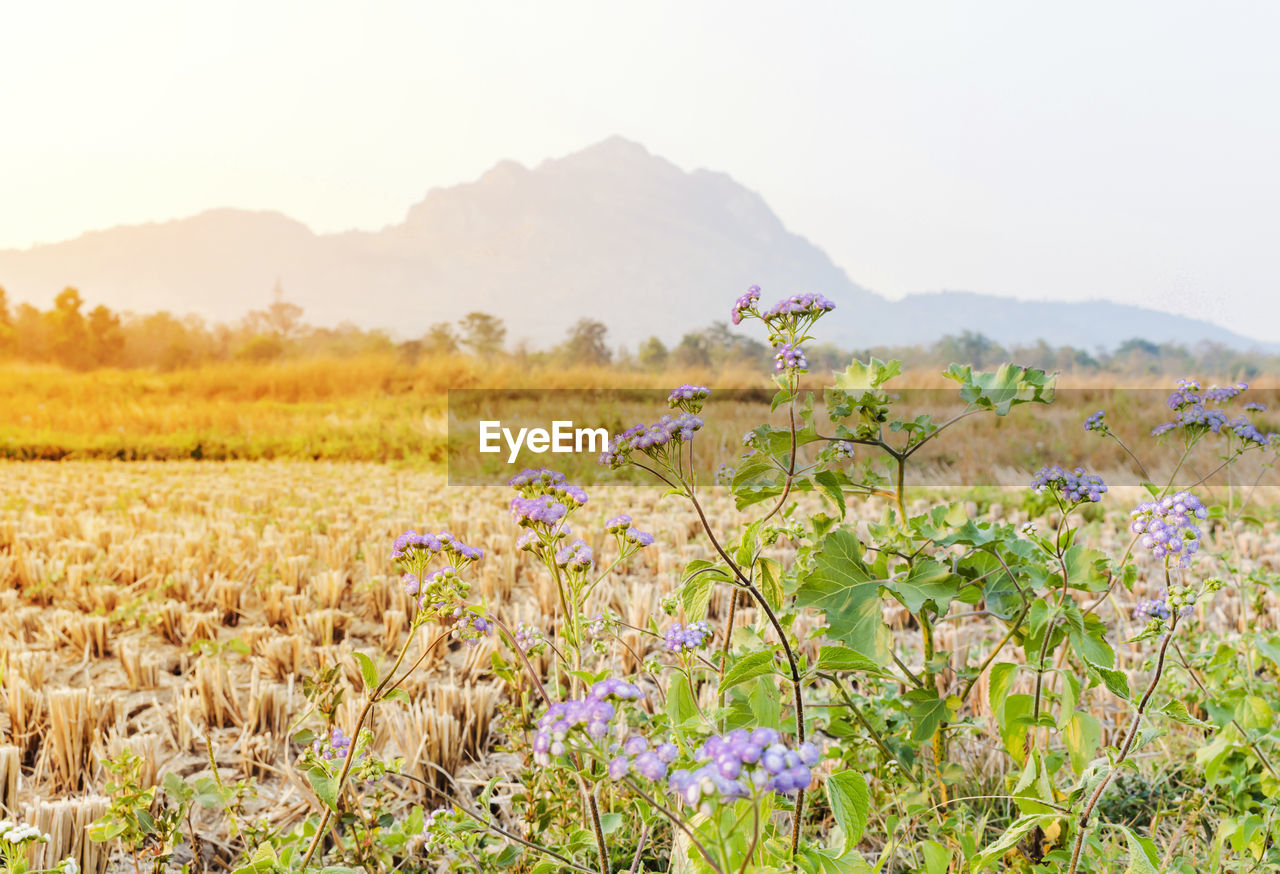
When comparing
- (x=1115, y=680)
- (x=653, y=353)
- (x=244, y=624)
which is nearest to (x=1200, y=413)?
(x=1115, y=680)

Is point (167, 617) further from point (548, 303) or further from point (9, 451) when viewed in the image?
point (548, 303)

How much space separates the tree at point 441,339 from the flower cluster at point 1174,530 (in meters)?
20.0

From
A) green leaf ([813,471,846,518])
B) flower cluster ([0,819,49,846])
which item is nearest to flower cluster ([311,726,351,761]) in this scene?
flower cluster ([0,819,49,846])

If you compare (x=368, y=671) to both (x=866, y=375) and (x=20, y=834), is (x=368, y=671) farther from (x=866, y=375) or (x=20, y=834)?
(x=866, y=375)

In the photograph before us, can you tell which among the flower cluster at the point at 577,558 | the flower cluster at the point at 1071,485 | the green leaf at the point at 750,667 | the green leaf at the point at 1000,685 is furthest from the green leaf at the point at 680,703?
the flower cluster at the point at 1071,485

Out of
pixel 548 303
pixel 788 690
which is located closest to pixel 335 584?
pixel 788 690

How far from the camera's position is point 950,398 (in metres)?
14.9

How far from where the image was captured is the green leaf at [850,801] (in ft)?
3.51

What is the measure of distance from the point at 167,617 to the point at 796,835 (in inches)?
125

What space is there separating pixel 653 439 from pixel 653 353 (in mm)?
19838

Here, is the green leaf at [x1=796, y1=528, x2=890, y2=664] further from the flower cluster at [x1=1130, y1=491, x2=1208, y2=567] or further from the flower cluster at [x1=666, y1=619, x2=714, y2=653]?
the flower cluster at [x1=1130, y1=491, x2=1208, y2=567]

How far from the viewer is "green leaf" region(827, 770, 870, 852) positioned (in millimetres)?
1070

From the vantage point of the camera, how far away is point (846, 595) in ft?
5.30

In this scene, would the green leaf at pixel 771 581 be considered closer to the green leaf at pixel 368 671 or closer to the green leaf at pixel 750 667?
the green leaf at pixel 750 667
